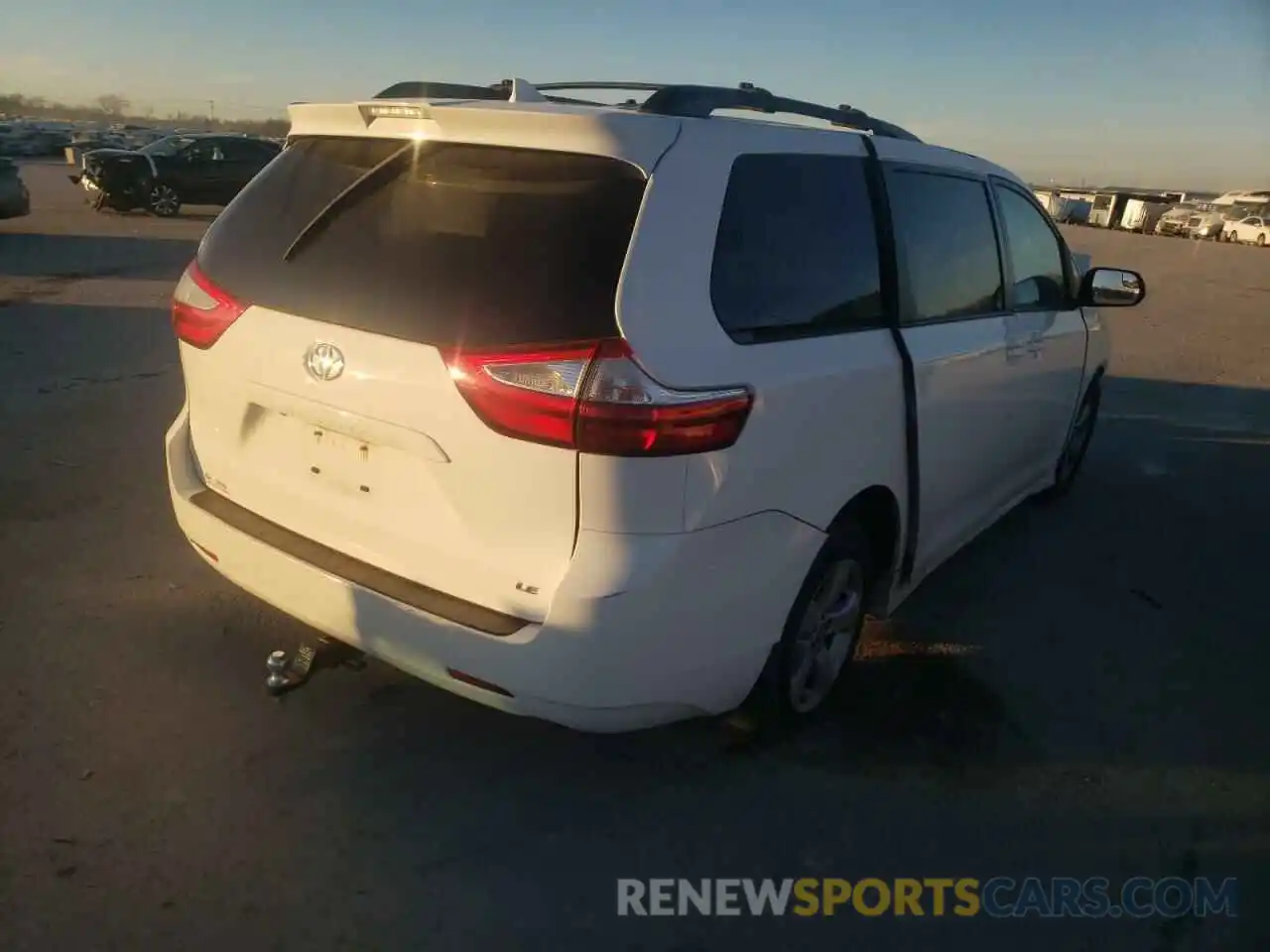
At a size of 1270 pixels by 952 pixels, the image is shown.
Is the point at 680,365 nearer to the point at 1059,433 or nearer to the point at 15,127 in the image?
the point at 1059,433

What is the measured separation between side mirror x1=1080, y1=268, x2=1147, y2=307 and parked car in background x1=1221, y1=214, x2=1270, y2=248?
1670 inches

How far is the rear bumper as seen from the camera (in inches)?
90.5

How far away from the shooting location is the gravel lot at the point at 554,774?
244cm

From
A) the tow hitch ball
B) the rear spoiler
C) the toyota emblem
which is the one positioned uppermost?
the rear spoiler

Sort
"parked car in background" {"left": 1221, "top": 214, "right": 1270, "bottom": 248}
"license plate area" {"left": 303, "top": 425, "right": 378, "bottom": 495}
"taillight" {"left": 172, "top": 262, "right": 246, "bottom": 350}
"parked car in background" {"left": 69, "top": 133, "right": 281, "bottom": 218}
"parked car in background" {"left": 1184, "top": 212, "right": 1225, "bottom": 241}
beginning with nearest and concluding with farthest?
"license plate area" {"left": 303, "top": 425, "right": 378, "bottom": 495}, "taillight" {"left": 172, "top": 262, "right": 246, "bottom": 350}, "parked car in background" {"left": 69, "top": 133, "right": 281, "bottom": 218}, "parked car in background" {"left": 1221, "top": 214, "right": 1270, "bottom": 248}, "parked car in background" {"left": 1184, "top": 212, "right": 1225, "bottom": 241}

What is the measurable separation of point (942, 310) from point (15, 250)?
14.3m

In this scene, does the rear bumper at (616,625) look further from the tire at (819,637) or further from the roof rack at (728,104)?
the roof rack at (728,104)

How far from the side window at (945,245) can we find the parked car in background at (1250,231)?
43992 mm

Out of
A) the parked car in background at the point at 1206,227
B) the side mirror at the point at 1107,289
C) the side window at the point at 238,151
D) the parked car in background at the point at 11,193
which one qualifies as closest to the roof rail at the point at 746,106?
the side mirror at the point at 1107,289

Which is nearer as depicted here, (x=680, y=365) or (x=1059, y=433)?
(x=680, y=365)

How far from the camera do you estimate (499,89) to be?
11.0 feet

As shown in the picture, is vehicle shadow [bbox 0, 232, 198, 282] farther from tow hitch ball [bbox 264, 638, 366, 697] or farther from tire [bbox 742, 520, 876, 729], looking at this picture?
tire [bbox 742, 520, 876, 729]

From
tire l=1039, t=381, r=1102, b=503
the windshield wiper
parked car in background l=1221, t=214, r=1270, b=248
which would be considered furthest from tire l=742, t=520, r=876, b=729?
parked car in background l=1221, t=214, r=1270, b=248

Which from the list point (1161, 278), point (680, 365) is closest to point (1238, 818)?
point (680, 365)
